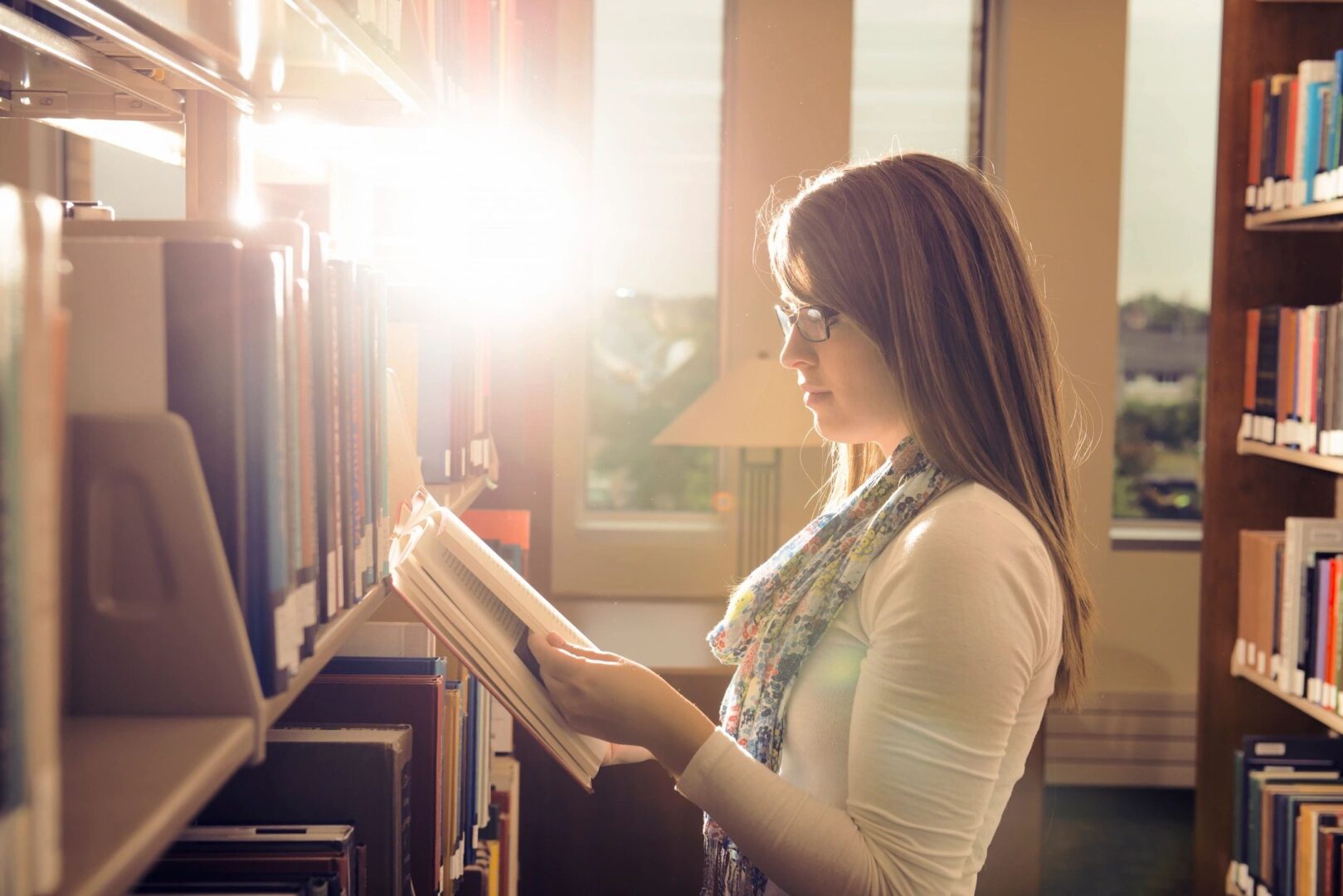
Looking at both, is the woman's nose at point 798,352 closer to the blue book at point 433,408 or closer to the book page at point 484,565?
the book page at point 484,565

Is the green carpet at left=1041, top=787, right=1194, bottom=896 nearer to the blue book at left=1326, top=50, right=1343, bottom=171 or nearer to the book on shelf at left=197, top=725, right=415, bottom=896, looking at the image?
the blue book at left=1326, top=50, right=1343, bottom=171

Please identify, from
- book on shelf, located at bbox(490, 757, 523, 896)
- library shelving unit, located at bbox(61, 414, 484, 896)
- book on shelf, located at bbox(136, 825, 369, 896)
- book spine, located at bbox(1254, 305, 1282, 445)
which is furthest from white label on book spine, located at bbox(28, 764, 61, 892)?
book spine, located at bbox(1254, 305, 1282, 445)

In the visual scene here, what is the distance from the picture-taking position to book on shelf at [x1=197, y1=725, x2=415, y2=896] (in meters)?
0.86

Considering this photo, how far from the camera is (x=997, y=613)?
922 mm

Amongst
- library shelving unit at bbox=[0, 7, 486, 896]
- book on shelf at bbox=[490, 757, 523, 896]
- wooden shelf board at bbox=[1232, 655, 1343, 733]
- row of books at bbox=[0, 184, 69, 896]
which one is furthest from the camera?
wooden shelf board at bbox=[1232, 655, 1343, 733]

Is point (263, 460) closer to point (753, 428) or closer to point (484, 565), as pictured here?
point (484, 565)

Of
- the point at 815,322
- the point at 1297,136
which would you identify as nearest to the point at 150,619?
the point at 815,322

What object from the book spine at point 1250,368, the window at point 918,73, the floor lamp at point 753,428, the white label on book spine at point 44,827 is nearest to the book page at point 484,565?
the white label on book spine at point 44,827

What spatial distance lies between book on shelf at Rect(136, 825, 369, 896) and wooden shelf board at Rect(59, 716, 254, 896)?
0.27 m

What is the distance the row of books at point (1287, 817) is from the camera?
2.21 meters

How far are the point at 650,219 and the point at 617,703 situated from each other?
2.85 metres

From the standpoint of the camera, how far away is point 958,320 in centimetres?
107

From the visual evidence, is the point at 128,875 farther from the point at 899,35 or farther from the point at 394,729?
the point at 899,35

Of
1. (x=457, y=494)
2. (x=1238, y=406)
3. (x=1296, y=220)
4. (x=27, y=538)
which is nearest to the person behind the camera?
(x=27, y=538)
